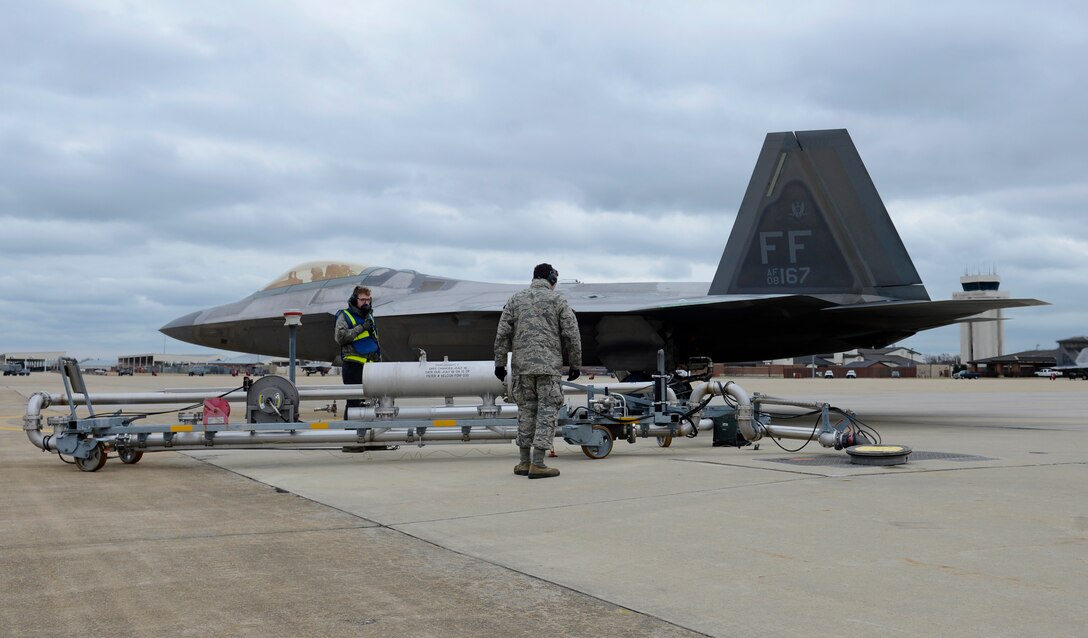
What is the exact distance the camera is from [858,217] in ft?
46.8

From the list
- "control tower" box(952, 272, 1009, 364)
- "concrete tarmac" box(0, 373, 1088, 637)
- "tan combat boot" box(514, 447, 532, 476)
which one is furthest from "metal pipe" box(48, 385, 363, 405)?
"control tower" box(952, 272, 1009, 364)

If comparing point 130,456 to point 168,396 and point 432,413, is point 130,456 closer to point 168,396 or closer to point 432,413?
point 168,396

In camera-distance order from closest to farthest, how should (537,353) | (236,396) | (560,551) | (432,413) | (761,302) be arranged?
(560,551) < (537,353) < (432,413) < (236,396) < (761,302)

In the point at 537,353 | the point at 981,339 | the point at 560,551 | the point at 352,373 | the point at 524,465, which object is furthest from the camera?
the point at 981,339

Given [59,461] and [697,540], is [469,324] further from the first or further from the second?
[697,540]

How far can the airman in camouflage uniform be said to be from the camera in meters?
6.93

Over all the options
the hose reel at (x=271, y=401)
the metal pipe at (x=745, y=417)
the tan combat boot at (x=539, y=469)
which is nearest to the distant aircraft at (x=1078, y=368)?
the metal pipe at (x=745, y=417)

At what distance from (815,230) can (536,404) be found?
9.06 metres

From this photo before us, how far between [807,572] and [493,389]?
6406 mm

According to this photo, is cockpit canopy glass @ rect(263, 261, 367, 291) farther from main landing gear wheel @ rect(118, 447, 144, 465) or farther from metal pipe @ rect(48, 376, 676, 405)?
main landing gear wheel @ rect(118, 447, 144, 465)

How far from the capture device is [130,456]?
7820 millimetres

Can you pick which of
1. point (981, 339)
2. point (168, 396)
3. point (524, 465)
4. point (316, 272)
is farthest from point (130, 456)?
point (981, 339)

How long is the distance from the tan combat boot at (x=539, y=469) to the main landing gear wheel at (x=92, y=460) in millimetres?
3773

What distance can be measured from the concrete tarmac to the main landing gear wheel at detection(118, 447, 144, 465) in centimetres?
73
